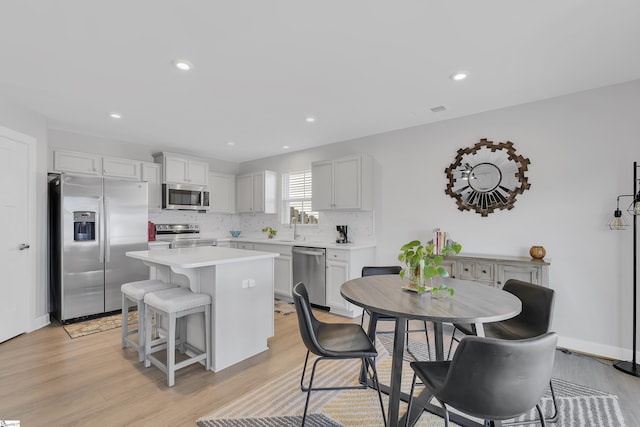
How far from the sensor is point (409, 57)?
241 centimetres

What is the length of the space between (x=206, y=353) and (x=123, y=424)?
74 cm

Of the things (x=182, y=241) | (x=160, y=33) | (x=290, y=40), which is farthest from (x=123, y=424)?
(x=182, y=241)

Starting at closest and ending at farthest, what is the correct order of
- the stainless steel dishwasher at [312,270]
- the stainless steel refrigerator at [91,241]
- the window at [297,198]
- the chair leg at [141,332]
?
the chair leg at [141,332]
the stainless steel refrigerator at [91,241]
the stainless steel dishwasher at [312,270]
the window at [297,198]

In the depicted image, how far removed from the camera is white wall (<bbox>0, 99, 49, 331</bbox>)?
3553 millimetres

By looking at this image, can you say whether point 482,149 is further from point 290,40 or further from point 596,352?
point 290,40

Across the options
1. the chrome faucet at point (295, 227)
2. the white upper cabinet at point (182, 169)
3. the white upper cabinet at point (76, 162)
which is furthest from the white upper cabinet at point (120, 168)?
the chrome faucet at point (295, 227)

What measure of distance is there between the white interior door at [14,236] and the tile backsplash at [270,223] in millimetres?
1892

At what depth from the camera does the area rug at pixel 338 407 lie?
1.97m

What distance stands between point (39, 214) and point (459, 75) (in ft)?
16.2

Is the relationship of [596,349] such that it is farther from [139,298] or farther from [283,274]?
Answer: [139,298]

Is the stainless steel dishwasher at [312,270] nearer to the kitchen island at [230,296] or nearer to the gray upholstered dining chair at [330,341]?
the kitchen island at [230,296]

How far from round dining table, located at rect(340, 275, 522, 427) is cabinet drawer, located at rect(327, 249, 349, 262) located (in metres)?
1.94

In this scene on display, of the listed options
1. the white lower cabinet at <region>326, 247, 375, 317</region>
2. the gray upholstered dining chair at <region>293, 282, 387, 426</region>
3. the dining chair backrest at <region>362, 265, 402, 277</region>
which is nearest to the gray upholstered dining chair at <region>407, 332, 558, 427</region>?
the gray upholstered dining chair at <region>293, 282, 387, 426</region>

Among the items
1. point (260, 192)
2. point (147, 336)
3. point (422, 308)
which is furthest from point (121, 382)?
point (260, 192)
